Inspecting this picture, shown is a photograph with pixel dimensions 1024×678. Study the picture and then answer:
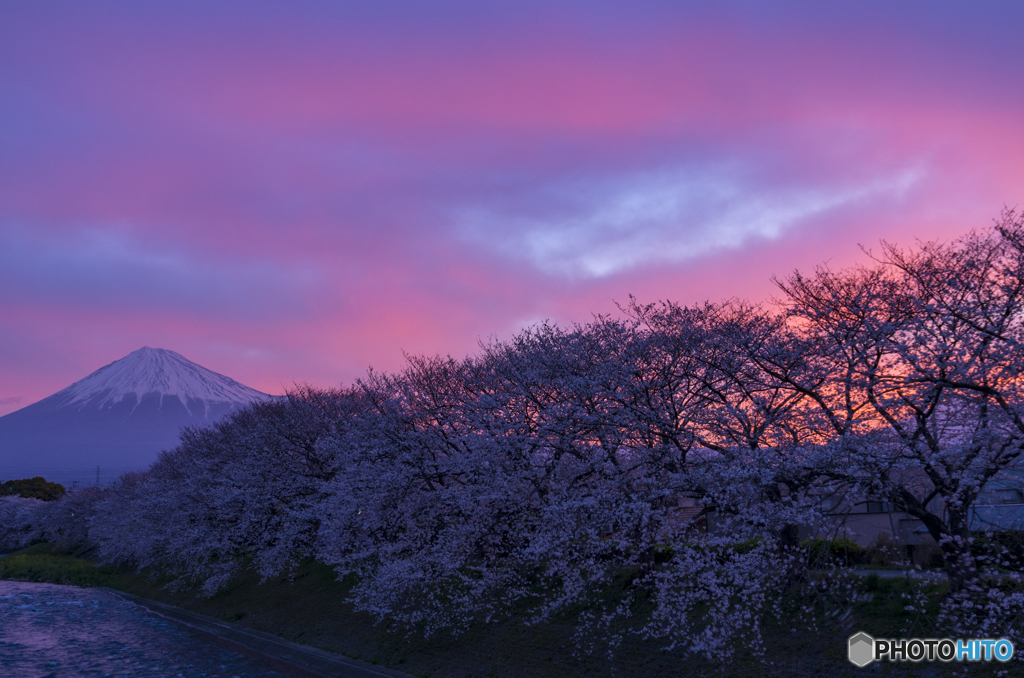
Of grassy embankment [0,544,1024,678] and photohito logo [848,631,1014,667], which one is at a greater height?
photohito logo [848,631,1014,667]

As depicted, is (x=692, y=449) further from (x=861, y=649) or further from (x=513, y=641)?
(x=513, y=641)

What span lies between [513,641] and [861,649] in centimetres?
1061

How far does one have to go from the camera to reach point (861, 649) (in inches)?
563

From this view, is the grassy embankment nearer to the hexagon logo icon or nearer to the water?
the hexagon logo icon

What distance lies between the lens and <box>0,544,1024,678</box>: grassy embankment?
48.6ft

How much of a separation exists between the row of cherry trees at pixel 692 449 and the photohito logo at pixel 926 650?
101 cm

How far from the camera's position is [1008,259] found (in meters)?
13.9

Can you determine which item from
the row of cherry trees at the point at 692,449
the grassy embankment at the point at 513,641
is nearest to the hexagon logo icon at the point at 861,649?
the grassy embankment at the point at 513,641

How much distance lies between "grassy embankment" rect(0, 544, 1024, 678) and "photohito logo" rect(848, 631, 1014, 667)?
0.62 ft

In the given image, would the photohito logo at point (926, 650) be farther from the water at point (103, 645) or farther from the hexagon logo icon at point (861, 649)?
the water at point (103, 645)

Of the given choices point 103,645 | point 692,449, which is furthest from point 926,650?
point 103,645

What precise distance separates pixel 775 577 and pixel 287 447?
29.5 meters

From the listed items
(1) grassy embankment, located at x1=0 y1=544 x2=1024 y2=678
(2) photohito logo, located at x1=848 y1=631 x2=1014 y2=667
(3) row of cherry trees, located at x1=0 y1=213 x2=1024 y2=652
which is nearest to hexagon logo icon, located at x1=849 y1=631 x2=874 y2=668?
(2) photohito logo, located at x1=848 y1=631 x2=1014 y2=667

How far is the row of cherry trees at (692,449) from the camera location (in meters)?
12.5
